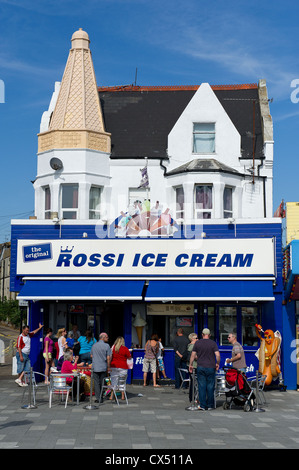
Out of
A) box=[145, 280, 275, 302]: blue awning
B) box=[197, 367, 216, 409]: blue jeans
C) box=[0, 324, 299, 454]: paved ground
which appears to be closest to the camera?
box=[0, 324, 299, 454]: paved ground

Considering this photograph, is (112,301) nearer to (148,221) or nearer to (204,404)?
(148,221)

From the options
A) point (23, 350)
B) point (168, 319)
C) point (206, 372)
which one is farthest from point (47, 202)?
point (206, 372)

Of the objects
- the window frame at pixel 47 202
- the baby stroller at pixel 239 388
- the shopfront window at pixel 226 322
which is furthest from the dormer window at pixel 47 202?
the baby stroller at pixel 239 388

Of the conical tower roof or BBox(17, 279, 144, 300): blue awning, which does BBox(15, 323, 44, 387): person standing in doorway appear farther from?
the conical tower roof

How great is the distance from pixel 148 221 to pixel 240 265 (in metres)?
3.46

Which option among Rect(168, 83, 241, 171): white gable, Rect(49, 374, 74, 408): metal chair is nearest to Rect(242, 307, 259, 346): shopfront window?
Rect(168, 83, 241, 171): white gable

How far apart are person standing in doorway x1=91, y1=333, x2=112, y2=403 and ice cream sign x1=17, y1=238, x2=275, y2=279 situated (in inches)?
216

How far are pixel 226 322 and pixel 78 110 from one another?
9538 millimetres

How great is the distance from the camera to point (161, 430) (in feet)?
42.4

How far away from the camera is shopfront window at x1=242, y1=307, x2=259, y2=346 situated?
22047 mm

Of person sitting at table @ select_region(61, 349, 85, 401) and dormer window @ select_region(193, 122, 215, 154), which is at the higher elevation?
dormer window @ select_region(193, 122, 215, 154)

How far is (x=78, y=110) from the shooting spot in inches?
981

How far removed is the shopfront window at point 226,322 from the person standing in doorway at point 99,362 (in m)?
6.47

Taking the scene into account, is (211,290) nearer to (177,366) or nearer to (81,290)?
(177,366)
